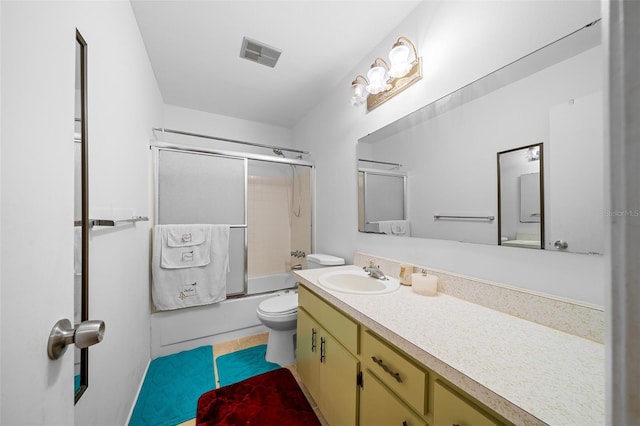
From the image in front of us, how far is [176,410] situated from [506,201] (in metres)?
2.12

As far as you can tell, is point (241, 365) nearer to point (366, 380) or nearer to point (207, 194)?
point (366, 380)

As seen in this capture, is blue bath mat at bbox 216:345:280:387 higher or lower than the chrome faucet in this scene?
lower

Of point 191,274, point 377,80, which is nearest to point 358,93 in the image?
point 377,80

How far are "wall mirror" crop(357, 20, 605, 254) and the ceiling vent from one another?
3.53 ft

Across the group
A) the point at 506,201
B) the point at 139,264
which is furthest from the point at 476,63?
the point at 139,264

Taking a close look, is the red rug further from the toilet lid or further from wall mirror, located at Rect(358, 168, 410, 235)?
wall mirror, located at Rect(358, 168, 410, 235)

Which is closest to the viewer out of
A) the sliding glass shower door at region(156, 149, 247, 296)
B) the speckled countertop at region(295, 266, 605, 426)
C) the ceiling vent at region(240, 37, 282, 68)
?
the speckled countertop at region(295, 266, 605, 426)

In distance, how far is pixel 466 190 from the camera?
1179 millimetres

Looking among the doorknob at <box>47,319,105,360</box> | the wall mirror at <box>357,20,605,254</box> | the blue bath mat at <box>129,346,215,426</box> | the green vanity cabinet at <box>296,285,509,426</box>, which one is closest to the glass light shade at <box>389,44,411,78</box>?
the wall mirror at <box>357,20,605,254</box>

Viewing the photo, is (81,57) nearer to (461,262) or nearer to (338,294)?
(338,294)

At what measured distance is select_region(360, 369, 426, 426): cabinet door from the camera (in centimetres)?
79

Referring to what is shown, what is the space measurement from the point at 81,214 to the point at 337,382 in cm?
126

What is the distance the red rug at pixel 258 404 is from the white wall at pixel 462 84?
41.3 inches

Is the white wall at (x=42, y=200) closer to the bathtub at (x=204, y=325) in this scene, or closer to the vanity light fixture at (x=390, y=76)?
the bathtub at (x=204, y=325)
